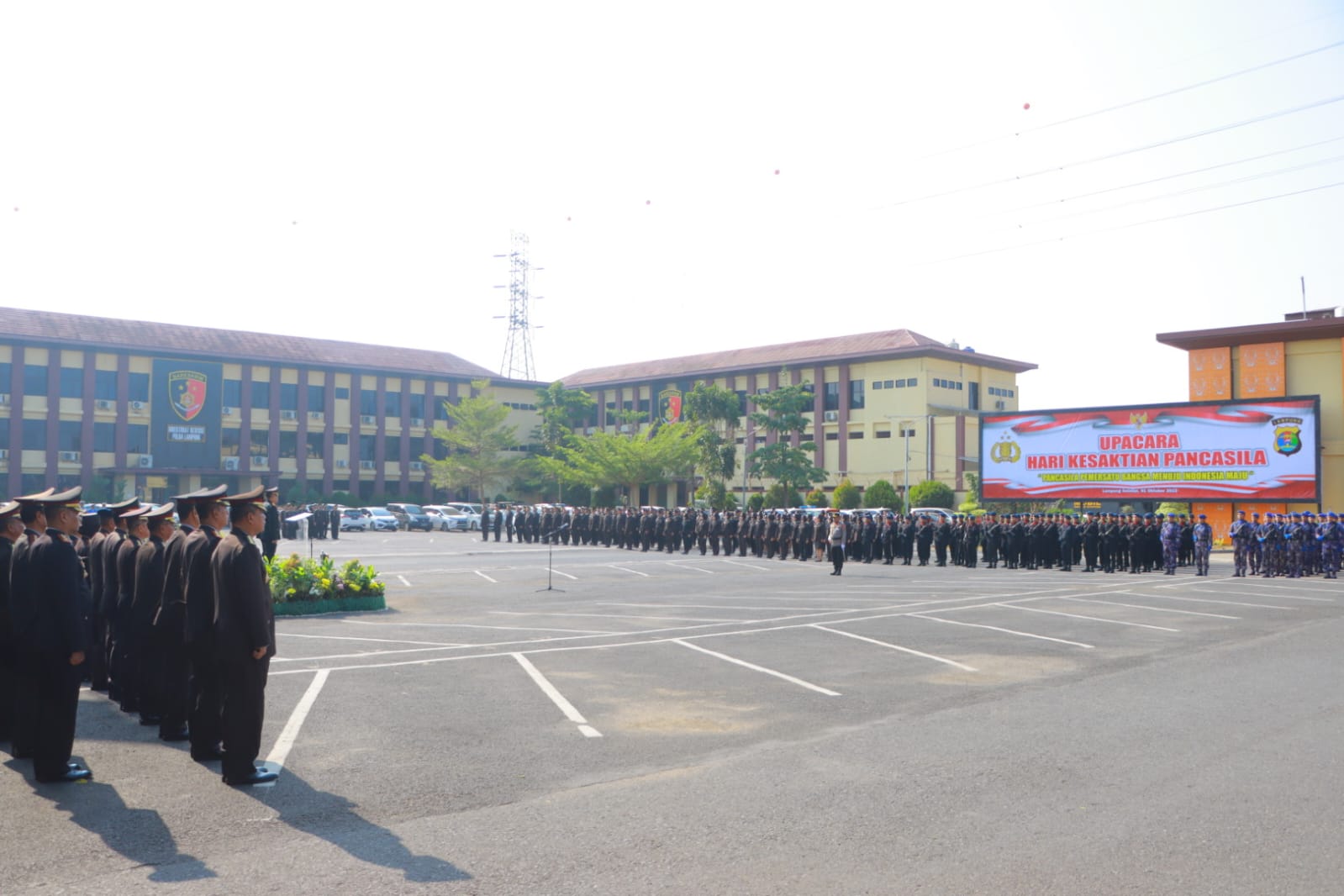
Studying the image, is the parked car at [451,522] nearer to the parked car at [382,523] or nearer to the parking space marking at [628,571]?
the parked car at [382,523]

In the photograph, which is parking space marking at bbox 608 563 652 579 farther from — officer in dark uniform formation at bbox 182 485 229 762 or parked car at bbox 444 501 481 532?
parked car at bbox 444 501 481 532

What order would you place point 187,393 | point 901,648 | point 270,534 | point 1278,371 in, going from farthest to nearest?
point 187,393, point 1278,371, point 270,534, point 901,648

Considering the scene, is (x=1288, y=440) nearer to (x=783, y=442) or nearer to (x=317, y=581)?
(x=783, y=442)

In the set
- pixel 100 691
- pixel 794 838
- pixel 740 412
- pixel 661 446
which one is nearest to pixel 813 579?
pixel 100 691

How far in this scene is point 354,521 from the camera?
58719mm

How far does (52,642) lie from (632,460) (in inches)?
2205

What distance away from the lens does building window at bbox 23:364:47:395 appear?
5944 centimetres

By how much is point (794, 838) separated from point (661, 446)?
56998 mm

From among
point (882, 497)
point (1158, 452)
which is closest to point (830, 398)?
point (882, 497)

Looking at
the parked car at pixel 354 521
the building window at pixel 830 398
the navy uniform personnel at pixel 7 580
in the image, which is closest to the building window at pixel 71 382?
the parked car at pixel 354 521

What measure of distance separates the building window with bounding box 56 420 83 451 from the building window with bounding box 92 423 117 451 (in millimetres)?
726

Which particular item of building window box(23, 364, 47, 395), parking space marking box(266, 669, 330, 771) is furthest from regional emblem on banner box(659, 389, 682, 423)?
parking space marking box(266, 669, 330, 771)

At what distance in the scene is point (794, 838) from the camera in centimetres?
568

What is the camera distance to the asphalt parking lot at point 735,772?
520 centimetres
